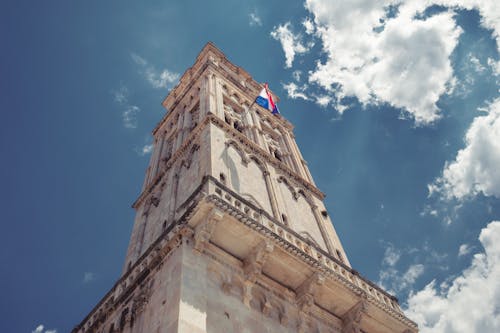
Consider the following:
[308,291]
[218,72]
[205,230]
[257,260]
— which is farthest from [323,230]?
[218,72]

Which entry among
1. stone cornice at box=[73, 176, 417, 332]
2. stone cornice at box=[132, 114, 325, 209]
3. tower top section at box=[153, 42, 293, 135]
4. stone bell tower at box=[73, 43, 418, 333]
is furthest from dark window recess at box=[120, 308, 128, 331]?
tower top section at box=[153, 42, 293, 135]

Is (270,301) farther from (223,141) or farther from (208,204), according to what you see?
(223,141)

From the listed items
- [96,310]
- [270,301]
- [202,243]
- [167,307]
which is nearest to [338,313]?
[270,301]

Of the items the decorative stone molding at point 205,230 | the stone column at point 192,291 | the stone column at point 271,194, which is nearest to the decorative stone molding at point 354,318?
the stone column at point 271,194

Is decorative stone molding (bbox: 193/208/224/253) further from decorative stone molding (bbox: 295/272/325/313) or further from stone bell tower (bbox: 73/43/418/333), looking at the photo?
decorative stone molding (bbox: 295/272/325/313)

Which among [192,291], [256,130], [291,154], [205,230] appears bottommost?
[192,291]

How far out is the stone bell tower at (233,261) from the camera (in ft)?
51.8

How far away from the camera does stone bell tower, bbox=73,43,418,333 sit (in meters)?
15.8

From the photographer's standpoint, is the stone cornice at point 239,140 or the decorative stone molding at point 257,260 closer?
the decorative stone molding at point 257,260

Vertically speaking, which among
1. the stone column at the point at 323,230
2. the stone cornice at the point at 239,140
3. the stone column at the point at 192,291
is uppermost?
the stone cornice at the point at 239,140

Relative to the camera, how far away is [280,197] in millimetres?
25391

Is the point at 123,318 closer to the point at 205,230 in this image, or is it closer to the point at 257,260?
the point at 205,230

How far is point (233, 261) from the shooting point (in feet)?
58.4

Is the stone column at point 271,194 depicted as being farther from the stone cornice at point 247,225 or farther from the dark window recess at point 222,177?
the stone cornice at point 247,225
